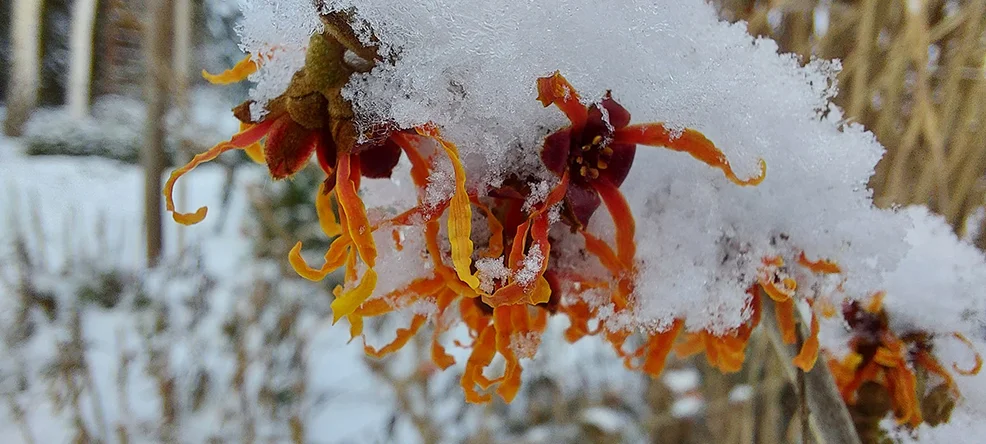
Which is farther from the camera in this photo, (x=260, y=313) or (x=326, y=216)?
(x=260, y=313)

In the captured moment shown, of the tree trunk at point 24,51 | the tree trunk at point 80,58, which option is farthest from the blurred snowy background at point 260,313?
the tree trunk at point 80,58

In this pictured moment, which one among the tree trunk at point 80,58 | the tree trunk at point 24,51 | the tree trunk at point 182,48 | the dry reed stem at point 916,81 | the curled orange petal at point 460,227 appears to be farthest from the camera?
the tree trunk at point 80,58

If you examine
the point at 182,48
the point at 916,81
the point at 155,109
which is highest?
the point at 182,48

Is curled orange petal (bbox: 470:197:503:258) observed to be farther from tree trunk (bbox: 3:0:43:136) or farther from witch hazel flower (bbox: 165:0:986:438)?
tree trunk (bbox: 3:0:43:136)

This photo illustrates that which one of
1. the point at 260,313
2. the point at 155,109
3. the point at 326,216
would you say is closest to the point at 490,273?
the point at 326,216

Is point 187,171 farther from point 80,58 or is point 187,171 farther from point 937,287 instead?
point 80,58

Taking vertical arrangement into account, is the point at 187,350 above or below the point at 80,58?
below

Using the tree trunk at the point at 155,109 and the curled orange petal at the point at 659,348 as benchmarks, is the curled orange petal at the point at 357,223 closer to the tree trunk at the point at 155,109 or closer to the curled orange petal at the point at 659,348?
the curled orange petal at the point at 659,348

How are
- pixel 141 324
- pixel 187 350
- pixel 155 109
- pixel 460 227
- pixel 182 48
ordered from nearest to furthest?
pixel 460 227 < pixel 155 109 < pixel 187 350 < pixel 141 324 < pixel 182 48
